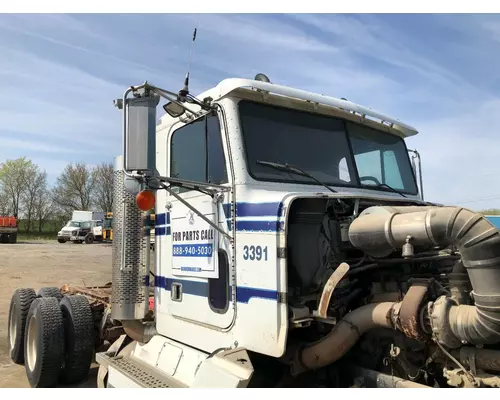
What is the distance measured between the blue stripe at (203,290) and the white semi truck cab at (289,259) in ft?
0.04

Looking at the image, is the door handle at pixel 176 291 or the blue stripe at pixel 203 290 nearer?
the blue stripe at pixel 203 290

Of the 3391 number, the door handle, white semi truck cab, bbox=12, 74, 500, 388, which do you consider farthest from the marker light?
the door handle

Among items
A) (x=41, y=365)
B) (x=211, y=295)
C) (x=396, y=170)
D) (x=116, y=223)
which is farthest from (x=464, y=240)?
(x=41, y=365)

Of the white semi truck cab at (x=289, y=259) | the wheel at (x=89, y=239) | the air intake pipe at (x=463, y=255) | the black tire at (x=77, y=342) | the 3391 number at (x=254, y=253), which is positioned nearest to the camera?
the air intake pipe at (x=463, y=255)

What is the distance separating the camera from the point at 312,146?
393 centimetres

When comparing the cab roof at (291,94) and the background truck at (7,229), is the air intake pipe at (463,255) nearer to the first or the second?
the cab roof at (291,94)

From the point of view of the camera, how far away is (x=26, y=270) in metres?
→ 18.0

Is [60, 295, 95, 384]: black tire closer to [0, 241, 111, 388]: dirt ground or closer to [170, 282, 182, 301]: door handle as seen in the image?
[0, 241, 111, 388]: dirt ground

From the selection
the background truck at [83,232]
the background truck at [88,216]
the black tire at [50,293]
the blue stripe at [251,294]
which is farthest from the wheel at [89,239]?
the blue stripe at [251,294]

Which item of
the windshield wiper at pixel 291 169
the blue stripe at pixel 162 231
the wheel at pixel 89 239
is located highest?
the windshield wiper at pixel 291 169

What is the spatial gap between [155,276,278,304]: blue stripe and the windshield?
0.83 m

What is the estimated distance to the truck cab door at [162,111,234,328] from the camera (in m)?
3.67

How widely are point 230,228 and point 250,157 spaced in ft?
1.82

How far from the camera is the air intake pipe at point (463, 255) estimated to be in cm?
246
